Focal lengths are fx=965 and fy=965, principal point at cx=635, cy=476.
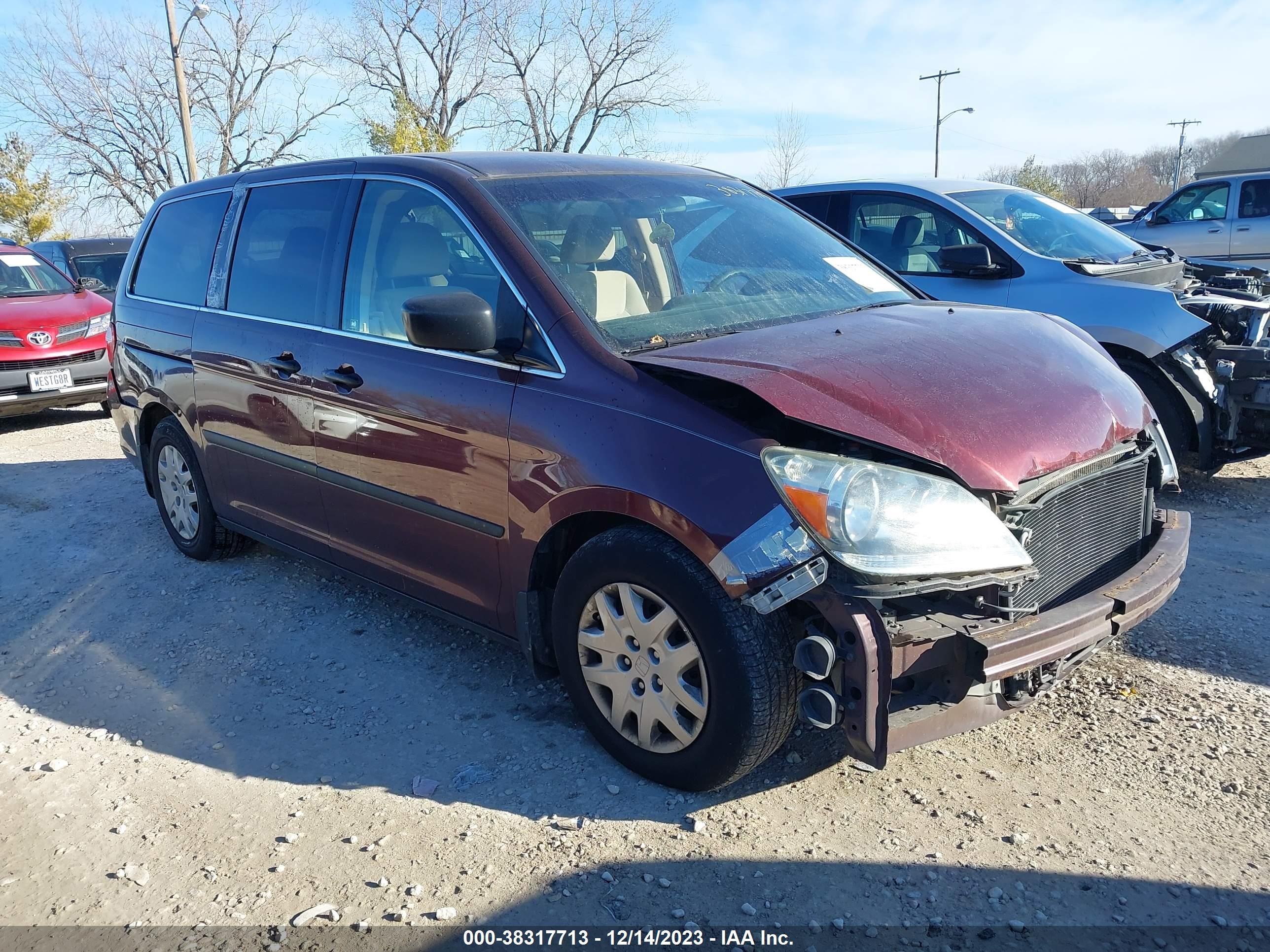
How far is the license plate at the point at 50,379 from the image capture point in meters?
9.02

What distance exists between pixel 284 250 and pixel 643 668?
8.22 ft

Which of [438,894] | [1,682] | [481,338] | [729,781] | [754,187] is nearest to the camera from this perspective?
[438,894]

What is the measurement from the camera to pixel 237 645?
13.7 feet

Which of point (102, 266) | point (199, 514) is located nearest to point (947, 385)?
point (199, 514)

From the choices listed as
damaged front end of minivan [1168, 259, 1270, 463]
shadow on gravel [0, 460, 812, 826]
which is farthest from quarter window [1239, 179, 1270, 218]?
shadow on gravel [0, 460, 812, 826]

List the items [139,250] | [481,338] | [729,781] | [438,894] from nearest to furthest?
[438,894], [729,781], [481,338], [139,250]

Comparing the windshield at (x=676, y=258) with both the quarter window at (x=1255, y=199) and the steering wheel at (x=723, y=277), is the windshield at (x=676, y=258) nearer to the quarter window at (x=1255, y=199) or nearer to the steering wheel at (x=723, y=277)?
the steering wheel at (x=723, y=277)

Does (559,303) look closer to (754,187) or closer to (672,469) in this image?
(672,469)

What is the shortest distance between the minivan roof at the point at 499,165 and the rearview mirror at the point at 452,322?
68cm

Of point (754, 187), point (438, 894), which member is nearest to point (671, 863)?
point (438, 894)

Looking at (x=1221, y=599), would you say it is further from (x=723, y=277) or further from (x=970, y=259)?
(x=723, y=277)

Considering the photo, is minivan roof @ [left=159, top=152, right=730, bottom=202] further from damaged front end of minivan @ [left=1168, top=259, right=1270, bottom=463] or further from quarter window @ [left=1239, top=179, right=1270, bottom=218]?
quarter window @ [left=1239, top=179, right=1270, bottom=218]

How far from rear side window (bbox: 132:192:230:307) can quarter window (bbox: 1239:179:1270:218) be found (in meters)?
13.2

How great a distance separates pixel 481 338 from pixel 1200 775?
2547 mm
